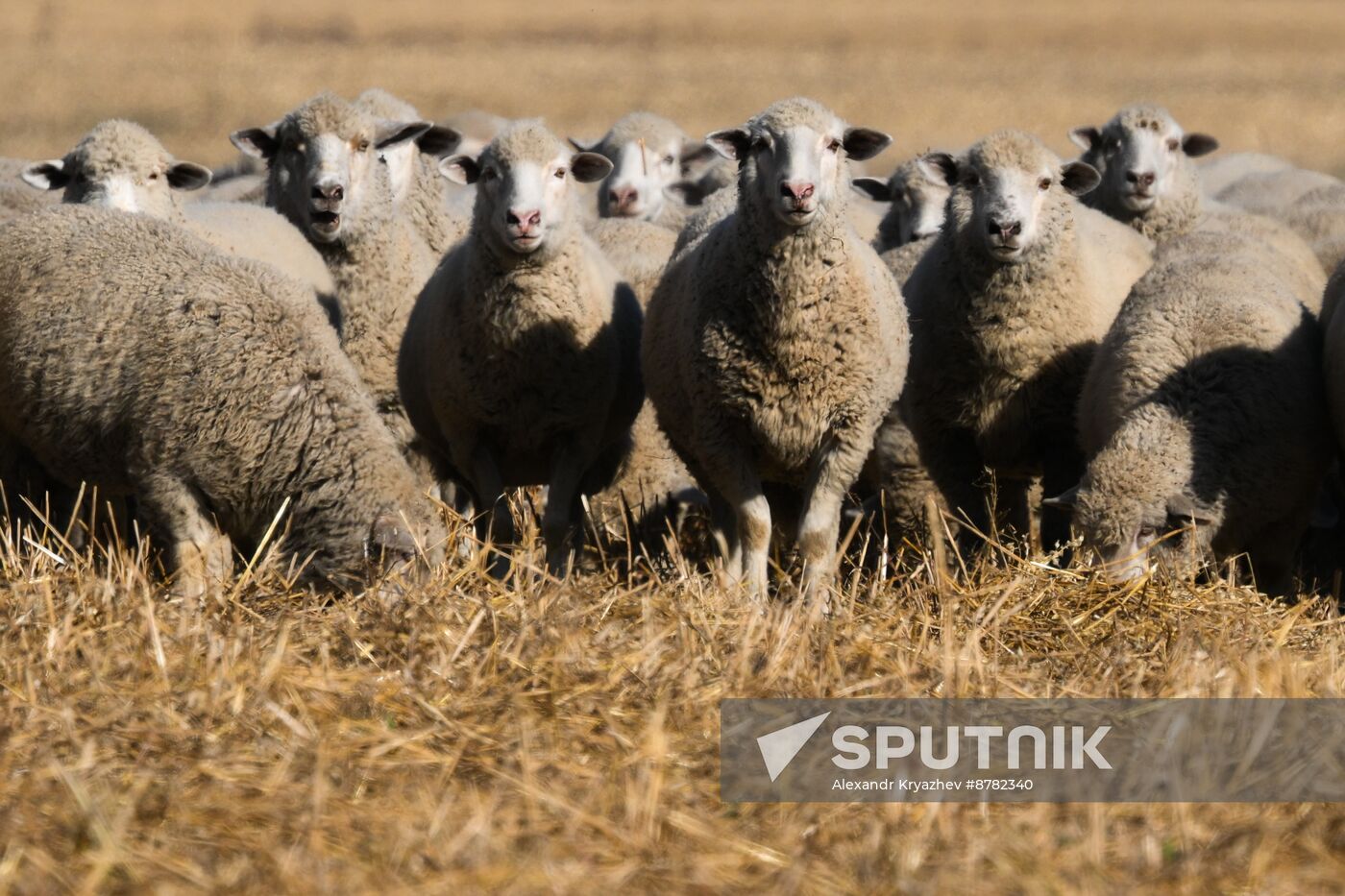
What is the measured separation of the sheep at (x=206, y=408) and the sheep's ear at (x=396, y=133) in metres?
2.24

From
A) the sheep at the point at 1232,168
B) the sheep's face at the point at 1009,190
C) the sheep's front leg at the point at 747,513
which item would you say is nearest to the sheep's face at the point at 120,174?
the sheep's front leg at the point at 747,513

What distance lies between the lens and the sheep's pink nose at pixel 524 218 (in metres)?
6.38

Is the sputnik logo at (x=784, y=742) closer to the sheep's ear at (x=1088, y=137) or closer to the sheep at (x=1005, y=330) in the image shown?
the sheep at (x=1005, y=330)

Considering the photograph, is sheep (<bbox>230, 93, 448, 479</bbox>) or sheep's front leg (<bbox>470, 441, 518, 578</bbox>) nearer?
sheep's front leg (<bbox>470, 441, 518, 578</bbox>)

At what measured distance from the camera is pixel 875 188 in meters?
9.37

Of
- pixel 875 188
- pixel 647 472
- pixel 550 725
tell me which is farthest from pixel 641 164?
pixel 550 725

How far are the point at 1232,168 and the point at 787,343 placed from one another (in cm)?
777

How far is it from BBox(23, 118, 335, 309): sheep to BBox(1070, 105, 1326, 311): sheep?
390cm

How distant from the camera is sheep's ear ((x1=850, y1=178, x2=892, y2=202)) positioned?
30.5ft

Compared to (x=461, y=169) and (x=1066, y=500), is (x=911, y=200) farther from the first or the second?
(x=1066, y=500)

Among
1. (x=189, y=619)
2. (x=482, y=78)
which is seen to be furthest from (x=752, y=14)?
(x=189, y=619)

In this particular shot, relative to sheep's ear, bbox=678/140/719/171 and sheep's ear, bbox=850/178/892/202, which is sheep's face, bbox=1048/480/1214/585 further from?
sheep's ear, bbox=678/140/719/171

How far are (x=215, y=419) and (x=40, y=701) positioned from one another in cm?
145

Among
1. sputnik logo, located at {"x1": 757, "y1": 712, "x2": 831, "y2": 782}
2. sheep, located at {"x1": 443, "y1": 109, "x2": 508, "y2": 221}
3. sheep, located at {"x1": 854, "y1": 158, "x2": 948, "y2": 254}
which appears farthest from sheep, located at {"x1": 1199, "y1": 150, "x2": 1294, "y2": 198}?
sputnik logo, located at {"x1": 757, "y1": 712, "x2": 831, "y2": 782}
